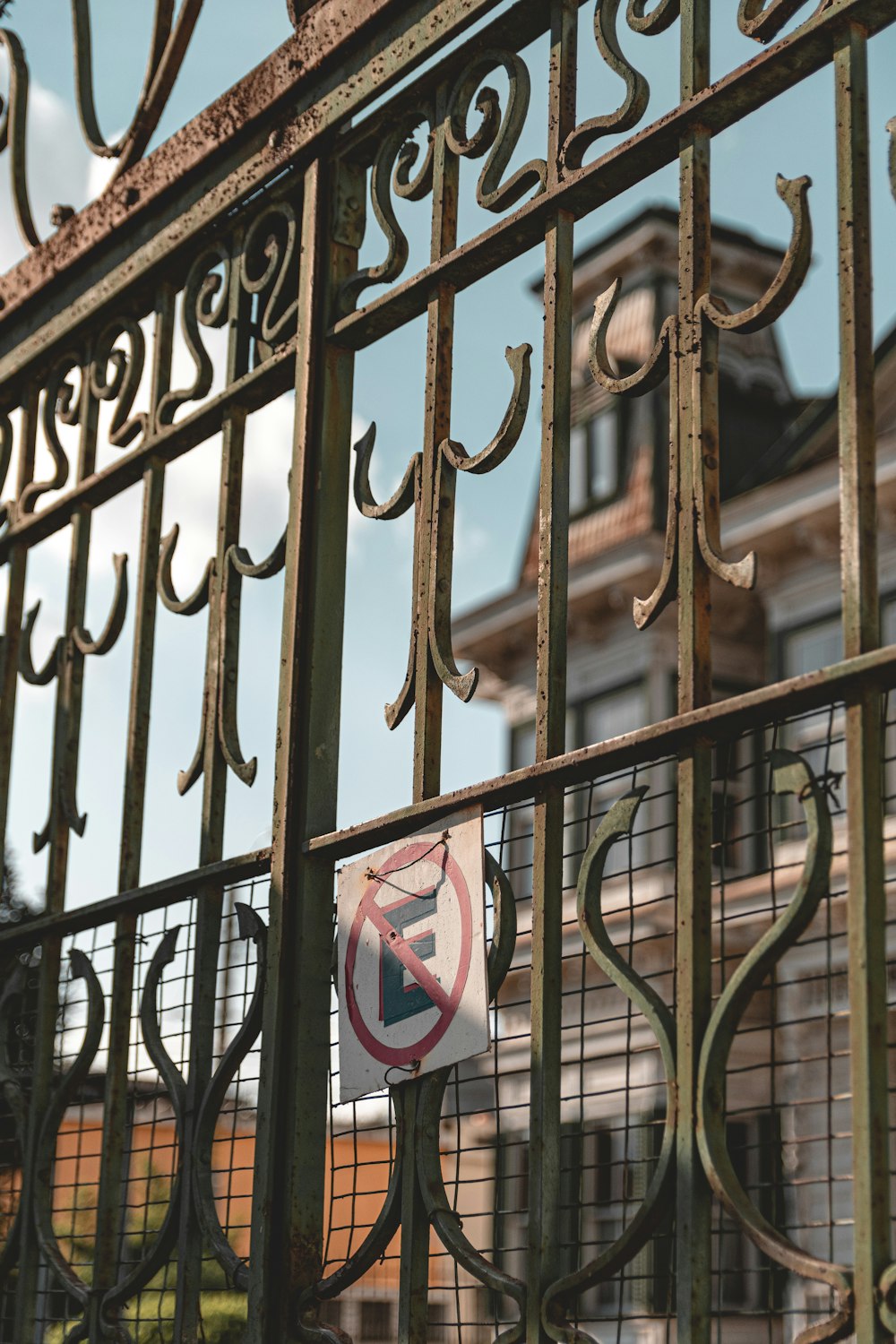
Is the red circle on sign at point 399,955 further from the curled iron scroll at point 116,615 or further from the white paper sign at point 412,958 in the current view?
the curled iron scroll at point 116,615

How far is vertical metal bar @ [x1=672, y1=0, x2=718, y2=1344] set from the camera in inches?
75.9

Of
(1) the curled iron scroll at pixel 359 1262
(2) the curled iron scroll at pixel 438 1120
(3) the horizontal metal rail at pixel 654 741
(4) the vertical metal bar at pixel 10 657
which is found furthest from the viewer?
(4) the vertical metal bar at pixel 10 657

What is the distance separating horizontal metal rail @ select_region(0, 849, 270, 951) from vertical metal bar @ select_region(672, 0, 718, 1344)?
0.88 metres

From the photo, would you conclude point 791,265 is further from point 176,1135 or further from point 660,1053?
point 176,1135

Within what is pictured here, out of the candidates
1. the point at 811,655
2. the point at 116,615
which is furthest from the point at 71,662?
the point at 811,655

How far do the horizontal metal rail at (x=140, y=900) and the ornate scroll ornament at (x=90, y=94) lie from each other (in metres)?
1.46

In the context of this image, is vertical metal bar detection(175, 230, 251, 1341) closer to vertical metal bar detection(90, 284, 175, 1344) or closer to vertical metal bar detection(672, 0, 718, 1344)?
vertical metal bar detection(90, 284, 175, 1344)

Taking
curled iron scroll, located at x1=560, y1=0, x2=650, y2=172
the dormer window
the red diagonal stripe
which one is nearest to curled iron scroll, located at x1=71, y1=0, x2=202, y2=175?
curled iron scroll, located at x1=560, y1=0, x2=650, y2=172

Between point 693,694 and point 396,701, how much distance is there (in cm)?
56

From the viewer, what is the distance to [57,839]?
3.31 m

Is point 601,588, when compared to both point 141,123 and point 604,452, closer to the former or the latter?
point 604,452

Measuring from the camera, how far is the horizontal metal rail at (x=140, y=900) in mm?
2796

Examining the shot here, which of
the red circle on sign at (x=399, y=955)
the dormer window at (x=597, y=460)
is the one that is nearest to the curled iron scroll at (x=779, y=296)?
the red circle on sign at (x=399, y=955)

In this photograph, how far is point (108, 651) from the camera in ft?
10.9
